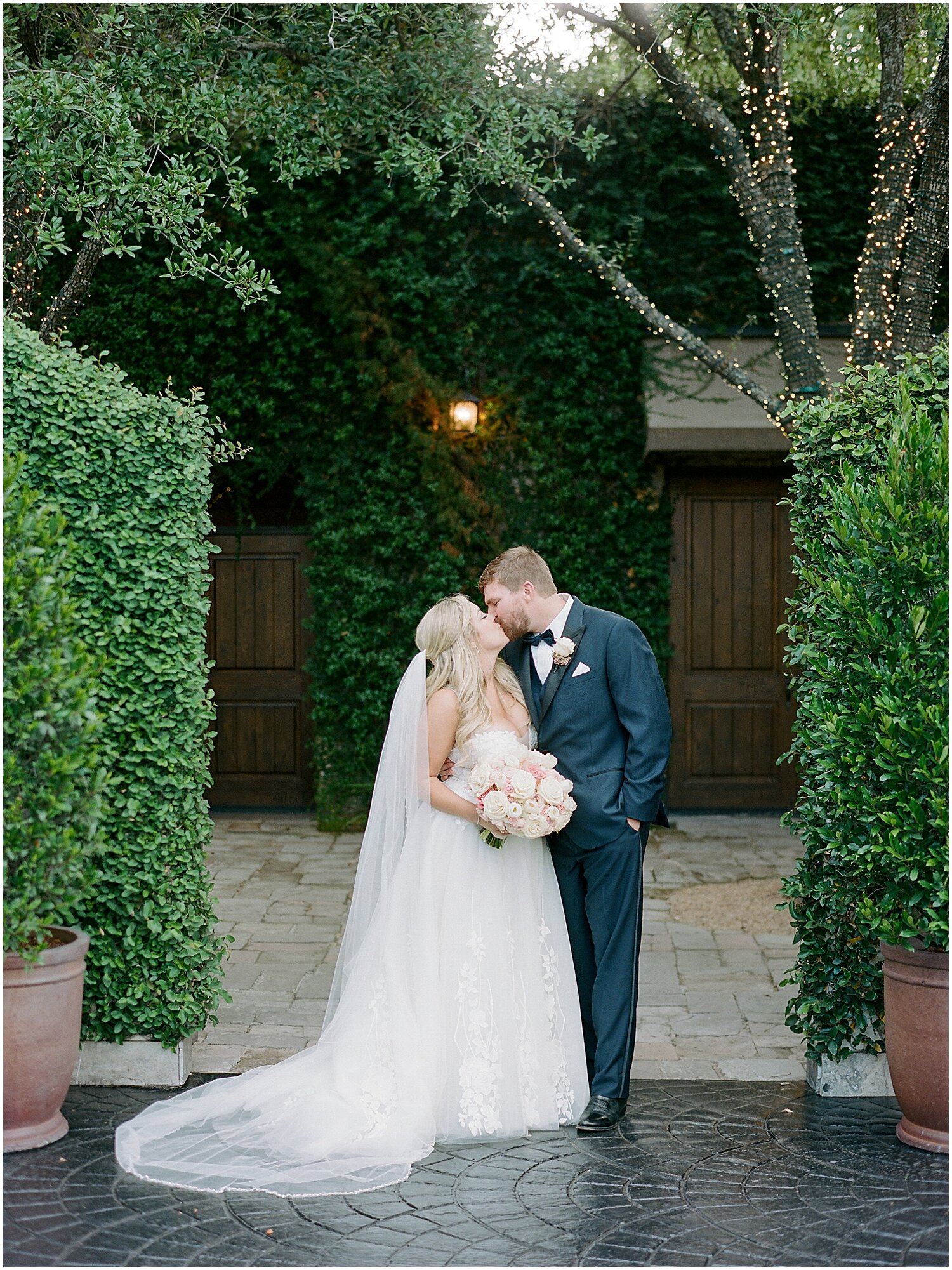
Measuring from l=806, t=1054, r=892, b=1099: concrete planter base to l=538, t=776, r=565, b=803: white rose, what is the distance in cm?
155

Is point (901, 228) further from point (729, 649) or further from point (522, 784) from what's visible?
point (522, 784)

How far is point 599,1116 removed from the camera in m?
4.19

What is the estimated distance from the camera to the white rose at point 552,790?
13.6ft

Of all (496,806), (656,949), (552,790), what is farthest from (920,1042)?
(656,949)

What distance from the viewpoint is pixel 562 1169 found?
3846 millimetres

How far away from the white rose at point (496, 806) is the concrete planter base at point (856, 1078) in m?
1.67

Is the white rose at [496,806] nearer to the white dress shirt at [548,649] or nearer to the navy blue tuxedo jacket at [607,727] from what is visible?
the navy blue tuxedo jacket at [607,727]

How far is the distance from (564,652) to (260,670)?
674 centimetres

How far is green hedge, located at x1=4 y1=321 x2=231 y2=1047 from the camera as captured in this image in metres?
4.25

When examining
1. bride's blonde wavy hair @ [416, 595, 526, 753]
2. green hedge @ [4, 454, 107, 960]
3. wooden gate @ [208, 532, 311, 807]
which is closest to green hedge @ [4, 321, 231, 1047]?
green hedge @ [4, 454, 107, 960]

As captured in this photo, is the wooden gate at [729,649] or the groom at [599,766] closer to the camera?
the groom at [599,766]

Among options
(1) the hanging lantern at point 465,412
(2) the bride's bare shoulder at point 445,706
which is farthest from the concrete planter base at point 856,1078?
(1) the hanging lantern at point 465,412

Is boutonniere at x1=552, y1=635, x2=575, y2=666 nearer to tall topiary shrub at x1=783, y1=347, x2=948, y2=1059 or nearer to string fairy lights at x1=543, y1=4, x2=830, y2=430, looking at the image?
tall topiary shrub at x1=783, y1=347, x2=948, y2=1059

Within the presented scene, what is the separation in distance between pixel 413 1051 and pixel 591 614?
174cm
